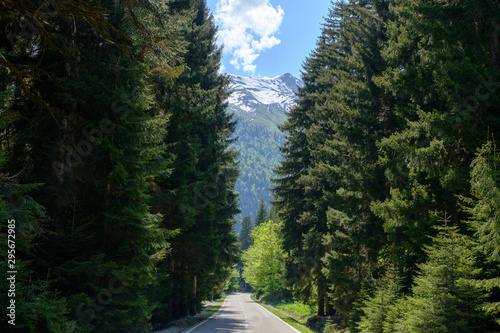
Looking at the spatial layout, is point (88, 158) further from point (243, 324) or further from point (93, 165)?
point (243, 324)

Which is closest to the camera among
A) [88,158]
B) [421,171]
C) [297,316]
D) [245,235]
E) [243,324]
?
[88,158]

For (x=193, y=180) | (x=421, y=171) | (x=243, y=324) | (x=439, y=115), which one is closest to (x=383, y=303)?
(x=421, y=171)

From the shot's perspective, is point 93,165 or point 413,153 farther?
point 413,153

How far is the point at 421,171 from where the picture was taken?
9078 mm

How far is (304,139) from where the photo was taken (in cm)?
2158

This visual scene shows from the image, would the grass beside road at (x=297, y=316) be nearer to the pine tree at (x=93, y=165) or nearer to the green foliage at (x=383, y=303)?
the green foliage at (x=383, y=303)

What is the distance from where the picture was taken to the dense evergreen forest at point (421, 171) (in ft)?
22.4

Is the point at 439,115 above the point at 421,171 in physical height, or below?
above

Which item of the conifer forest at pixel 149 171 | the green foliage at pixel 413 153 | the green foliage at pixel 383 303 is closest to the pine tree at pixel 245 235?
the green foliage at pixel 413 153

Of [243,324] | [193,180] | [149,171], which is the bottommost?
[243,324]

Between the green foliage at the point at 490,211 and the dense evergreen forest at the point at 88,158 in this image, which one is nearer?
the green foliage at the point at 490,211

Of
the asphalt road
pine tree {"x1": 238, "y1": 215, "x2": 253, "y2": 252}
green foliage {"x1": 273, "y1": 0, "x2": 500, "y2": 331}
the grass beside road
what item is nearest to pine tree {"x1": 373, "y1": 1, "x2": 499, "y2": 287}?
green foliage {"x1": 273, "y1": 0, "x2": 500, "y2": 331}

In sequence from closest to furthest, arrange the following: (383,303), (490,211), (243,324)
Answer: (490,211), (383,303), (243,324)

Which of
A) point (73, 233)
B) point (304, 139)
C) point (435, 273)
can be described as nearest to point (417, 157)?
point (435, 273)
